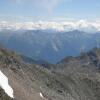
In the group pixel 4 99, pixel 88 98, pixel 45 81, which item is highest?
pixel 4 99

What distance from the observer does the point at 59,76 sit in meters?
168

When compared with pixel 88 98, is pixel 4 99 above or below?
above

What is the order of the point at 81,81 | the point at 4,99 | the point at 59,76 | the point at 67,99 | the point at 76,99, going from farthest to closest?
the point at 81,81, the point at 59,76, the point at 76,99, the point at 67,99, the point at 4,99

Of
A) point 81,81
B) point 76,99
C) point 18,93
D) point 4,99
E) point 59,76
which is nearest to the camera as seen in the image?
point 4,99

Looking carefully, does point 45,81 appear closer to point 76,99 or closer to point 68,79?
point 76,99

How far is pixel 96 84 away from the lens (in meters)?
195

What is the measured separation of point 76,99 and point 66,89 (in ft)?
37.2

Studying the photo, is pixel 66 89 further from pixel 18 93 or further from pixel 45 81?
pixel 18 93

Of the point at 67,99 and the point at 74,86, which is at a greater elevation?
the point at 67,99

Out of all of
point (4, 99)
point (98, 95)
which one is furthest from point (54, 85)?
point (4, 99)

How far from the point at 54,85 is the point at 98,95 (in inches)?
1610

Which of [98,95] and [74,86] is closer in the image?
[74,86]

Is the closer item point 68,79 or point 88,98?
point 88,98

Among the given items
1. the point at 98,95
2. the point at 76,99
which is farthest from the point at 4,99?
the point at 98,95
